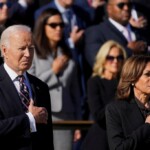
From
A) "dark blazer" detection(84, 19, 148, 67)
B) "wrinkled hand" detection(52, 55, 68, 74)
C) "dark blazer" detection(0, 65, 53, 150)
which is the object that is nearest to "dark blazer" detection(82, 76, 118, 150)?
"wrinkled hand" detection(52, 55, 68, 74)

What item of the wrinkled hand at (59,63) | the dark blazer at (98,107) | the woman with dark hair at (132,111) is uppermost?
the woman with dark hair at (132,111)

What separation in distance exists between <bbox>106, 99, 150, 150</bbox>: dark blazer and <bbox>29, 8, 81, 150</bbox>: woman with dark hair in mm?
2564

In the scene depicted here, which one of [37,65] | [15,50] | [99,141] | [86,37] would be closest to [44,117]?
[15,50]

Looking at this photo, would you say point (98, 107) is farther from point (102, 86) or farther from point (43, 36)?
point (43, 36)

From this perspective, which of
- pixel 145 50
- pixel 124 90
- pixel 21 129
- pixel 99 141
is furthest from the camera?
pixel 145 50

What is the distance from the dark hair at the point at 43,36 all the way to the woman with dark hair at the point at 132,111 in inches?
106

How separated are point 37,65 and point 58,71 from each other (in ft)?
1.00

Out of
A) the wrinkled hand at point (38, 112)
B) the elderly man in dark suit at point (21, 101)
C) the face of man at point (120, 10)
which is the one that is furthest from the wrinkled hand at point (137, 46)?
the wrinkled hand at point (38, 112)

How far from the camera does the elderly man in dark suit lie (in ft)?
17.3

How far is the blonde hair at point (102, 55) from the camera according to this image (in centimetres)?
802

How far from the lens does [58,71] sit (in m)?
8.46

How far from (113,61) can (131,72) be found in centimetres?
239

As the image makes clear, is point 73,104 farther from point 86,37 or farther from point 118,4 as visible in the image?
point 118,4

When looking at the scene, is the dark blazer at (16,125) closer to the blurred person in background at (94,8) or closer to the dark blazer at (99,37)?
the dark blazer at (99,37)
